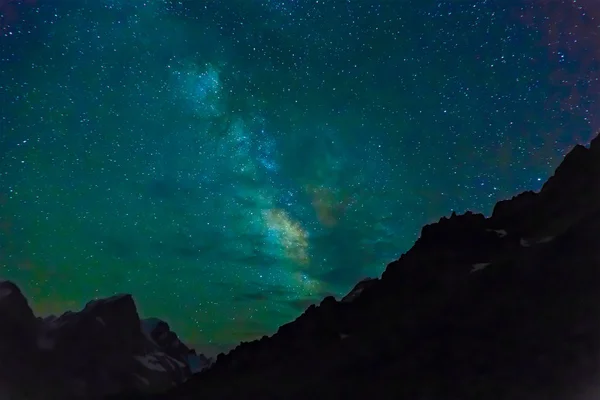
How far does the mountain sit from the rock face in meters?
36.8

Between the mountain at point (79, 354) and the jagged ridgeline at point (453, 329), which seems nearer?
the jagged ridgeline at point (453, 329)

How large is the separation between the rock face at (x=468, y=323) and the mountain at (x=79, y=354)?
121 feet

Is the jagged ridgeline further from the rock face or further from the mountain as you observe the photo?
the mountain

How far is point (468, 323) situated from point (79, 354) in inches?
3886

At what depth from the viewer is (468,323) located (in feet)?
155

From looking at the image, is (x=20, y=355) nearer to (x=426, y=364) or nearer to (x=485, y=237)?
(x=426, y=364)

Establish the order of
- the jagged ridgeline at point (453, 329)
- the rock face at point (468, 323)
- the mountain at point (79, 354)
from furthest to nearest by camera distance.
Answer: the mountain at point (79, 354)
the jagged ridgeline at point (453, 329)
the rock face at point (468, 323)

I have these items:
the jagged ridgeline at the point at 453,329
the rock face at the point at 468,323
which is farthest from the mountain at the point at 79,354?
the rock face at the point at 468,323

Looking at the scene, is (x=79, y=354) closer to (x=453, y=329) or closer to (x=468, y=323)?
(x=453, y=329)

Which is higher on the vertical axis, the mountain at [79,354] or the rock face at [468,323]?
the mountain at [79,354]

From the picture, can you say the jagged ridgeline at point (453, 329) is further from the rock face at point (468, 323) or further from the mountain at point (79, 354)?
the mountain at point (79, 354)

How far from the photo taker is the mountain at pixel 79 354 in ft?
289

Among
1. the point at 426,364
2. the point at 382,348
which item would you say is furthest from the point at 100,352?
the point at 426,364

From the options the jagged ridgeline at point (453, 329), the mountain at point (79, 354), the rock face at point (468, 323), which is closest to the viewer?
the rock face at point (468, 323)
